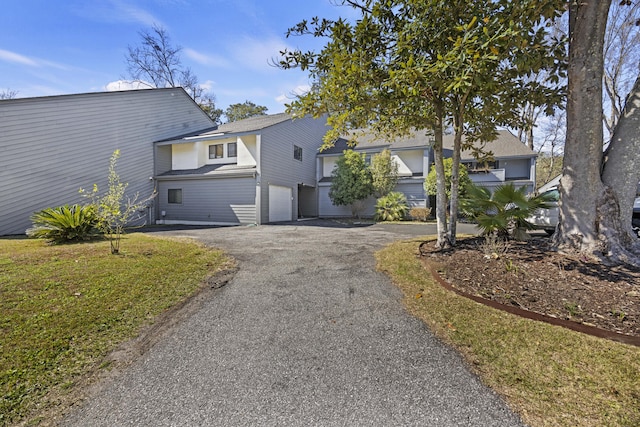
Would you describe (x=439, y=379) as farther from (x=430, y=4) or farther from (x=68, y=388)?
(x=430, y=4)

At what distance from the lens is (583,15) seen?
4.61 metres

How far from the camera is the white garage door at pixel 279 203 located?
601 inches

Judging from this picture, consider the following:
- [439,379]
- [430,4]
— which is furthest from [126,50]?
[439,379]

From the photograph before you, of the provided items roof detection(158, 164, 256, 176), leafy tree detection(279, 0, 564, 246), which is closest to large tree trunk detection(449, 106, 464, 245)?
leafy tree detection(279, 0, 564, 246)

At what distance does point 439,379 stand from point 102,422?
7.87ft

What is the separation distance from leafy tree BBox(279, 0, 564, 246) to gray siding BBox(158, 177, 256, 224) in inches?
330

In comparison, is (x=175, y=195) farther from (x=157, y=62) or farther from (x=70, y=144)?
(x=157, y=62)

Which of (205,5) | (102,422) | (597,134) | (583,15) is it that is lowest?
(102,422)

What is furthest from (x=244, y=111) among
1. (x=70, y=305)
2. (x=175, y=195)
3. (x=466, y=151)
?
(x=70, y=305)

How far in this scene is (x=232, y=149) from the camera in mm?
15547

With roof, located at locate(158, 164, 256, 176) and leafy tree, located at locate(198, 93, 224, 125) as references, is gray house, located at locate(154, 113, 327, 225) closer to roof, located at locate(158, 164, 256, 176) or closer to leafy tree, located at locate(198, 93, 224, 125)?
roof, located at locate(158, 164, 256, 176)

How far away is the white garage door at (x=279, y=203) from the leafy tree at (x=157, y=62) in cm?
1573

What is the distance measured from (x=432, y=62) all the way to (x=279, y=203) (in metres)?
12.2

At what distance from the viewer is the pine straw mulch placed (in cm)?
308
